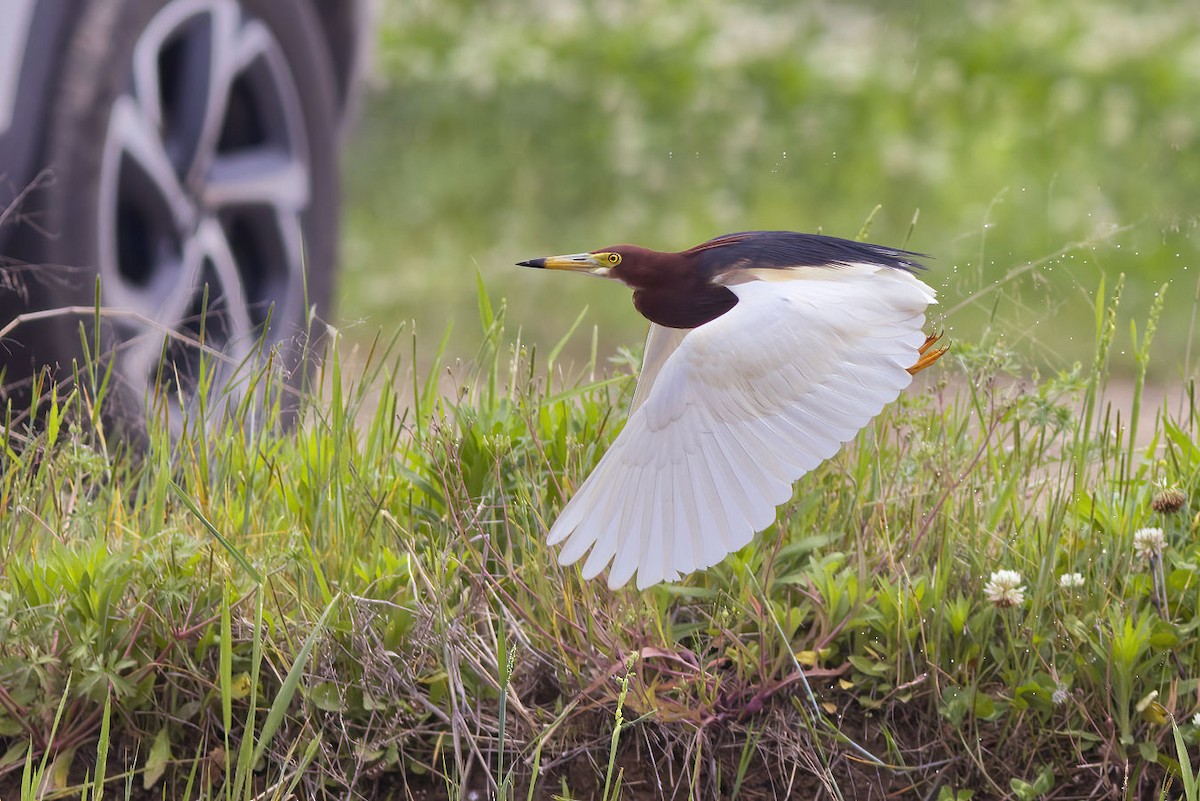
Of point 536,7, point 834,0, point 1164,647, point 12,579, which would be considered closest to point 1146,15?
point 834,0

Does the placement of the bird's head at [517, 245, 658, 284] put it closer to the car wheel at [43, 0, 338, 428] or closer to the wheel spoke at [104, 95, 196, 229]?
the car wheel at [43, 0, 338, 428]

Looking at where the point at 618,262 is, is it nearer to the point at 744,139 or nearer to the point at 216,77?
the point at 216,77

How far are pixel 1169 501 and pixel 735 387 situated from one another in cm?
69

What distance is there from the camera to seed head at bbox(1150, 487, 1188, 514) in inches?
89.4

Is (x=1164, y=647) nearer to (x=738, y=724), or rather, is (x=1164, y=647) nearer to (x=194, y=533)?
(x=738, y=724)

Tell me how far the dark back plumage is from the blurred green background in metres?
3.69

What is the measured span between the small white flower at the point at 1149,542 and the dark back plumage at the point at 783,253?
556 mm

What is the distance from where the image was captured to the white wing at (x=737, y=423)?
6.66ft

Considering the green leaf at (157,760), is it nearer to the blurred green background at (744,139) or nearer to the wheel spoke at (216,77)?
the wheel spoke at (216,77)

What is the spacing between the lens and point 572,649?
2223mm

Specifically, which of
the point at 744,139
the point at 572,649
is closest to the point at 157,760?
the point at 572,649

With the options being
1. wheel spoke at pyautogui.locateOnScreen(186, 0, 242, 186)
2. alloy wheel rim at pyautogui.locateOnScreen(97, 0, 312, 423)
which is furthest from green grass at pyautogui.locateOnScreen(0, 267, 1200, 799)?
wheel spoke at pyautogui.locateOnScreen(186, 0, 242, 186)

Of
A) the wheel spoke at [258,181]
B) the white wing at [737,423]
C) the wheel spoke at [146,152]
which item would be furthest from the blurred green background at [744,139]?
the white wing at [737,423]

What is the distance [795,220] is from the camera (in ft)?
22.5
